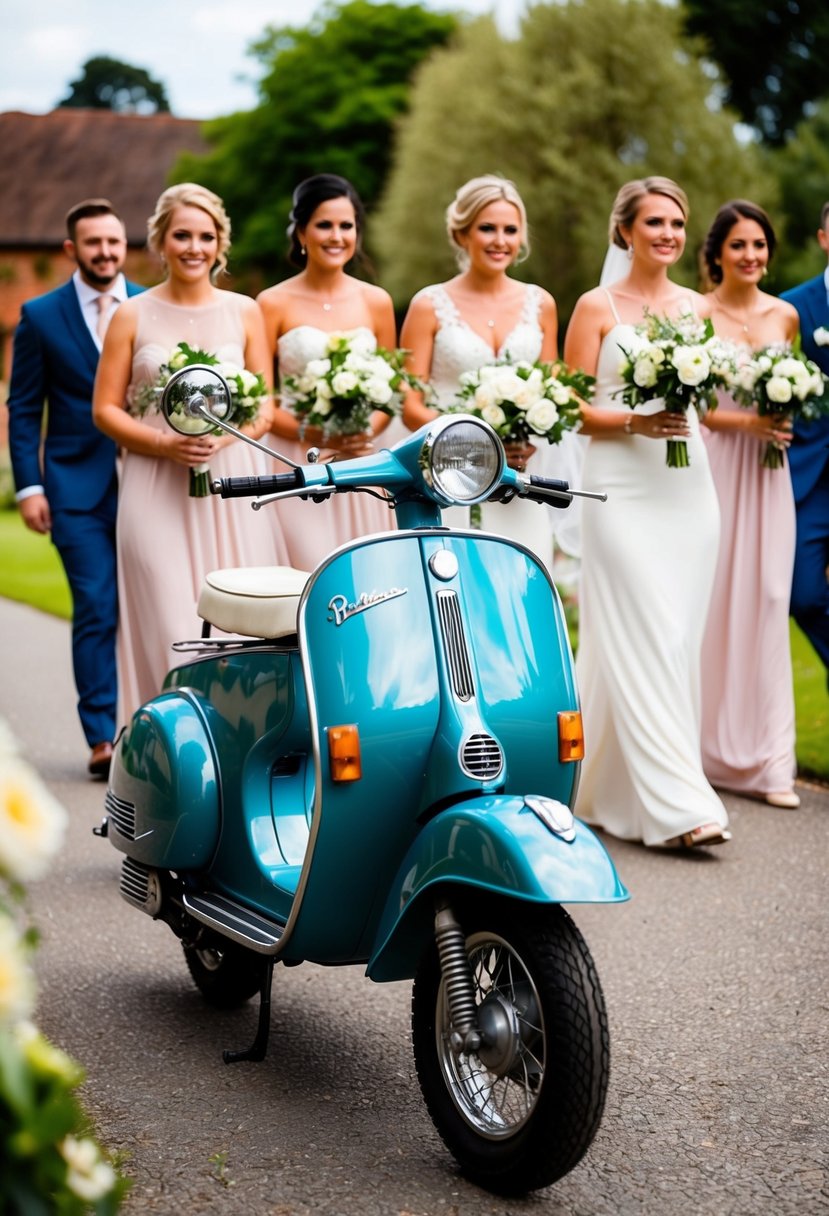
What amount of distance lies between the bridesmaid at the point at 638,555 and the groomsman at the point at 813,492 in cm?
90

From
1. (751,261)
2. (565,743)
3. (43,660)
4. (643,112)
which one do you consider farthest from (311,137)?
(565,743)

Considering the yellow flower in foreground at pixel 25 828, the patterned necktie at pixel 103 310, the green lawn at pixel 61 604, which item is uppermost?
the patterned necktie at pixel 103 310

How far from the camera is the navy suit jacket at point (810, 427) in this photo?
24.6 feet

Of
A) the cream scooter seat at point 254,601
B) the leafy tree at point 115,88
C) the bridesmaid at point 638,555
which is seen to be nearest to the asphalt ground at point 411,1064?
the bridesmaid at point 638,555

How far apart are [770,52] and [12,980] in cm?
4177

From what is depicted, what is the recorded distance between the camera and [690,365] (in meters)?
6.20

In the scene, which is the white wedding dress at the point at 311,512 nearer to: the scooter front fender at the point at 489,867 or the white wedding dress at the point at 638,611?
the white wedding dress at the point at 638,611

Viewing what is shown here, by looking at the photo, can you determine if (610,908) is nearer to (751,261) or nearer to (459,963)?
(459,963)

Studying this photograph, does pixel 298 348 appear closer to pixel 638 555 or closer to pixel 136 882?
pixel 638 555

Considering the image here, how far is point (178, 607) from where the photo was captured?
6.20 metres

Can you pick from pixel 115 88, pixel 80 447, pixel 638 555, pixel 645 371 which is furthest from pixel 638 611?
pixel 115 88

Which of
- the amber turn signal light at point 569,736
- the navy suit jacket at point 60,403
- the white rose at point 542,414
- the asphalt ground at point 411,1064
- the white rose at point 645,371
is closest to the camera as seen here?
the asphalt ground at point 411,1064

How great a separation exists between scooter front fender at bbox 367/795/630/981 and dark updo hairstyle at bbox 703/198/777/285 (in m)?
4.52

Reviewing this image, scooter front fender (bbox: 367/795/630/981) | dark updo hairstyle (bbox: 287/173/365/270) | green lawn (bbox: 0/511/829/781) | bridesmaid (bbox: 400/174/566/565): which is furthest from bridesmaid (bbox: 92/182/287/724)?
green lawn (bbox: 0/511/829/781)
